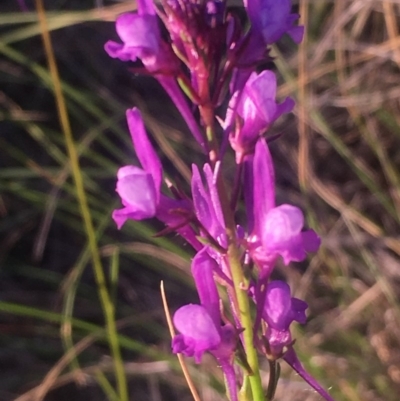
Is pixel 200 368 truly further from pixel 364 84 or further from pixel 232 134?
pixel 232 134

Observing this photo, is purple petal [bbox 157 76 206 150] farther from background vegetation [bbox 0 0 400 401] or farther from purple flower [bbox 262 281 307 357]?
background vegetation [bbox 0 0 400 401]

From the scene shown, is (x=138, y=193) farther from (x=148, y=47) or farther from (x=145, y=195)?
(x=148, y=47)

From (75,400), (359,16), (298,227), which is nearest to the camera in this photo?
(298,227)

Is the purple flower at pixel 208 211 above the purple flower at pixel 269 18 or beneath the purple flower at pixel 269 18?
beneath

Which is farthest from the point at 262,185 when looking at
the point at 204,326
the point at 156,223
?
the point at 156,223

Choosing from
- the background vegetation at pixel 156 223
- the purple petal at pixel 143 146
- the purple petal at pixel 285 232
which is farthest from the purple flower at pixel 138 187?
the background vegetation at pixel 156 223

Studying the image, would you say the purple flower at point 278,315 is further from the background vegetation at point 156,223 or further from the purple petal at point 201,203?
the background vegetation at point 156,223

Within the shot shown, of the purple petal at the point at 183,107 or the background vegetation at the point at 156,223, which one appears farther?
the background vegetation at the point at 156,223

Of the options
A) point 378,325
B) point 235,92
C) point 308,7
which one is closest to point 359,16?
point 308,7

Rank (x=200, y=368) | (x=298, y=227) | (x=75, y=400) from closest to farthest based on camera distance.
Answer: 1. (x=298, y=227)
2. (x=200, y=368)
3. (x=75, y=400)
